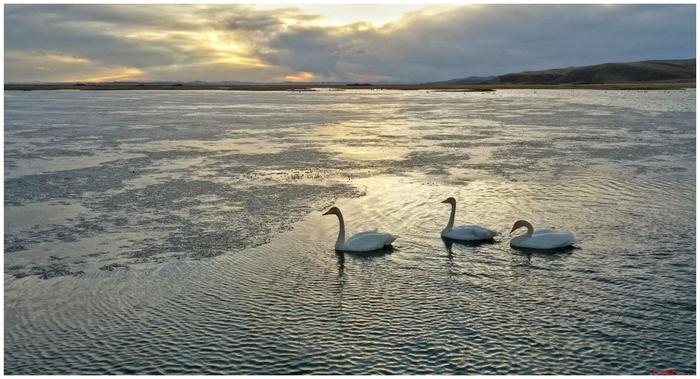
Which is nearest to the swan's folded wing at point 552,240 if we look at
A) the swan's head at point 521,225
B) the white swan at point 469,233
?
the swan's head at point 521,225

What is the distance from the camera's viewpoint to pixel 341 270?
38.0 feet

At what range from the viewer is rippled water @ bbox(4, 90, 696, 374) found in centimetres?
827

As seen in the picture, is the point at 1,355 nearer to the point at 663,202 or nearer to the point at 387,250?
the point at 387,250

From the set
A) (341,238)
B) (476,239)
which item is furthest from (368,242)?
(476,239)

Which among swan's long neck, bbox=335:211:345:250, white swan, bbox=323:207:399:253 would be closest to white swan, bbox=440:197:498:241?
white swan, bbox=323:207:399:253

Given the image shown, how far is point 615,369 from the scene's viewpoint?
7.73 meters

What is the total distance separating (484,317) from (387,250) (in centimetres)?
365

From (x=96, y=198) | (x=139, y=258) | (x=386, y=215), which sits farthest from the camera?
(x=96, y=198)

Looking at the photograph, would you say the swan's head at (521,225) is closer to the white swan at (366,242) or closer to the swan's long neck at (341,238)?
the white swan at (366,242)

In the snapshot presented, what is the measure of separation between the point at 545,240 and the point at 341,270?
425 centimetres

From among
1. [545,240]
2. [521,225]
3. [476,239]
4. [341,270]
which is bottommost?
[341,270]

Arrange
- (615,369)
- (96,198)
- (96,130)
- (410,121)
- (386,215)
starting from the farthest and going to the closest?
(410,121) < (96,130) < (96,198) < (386,215) < (615,369)

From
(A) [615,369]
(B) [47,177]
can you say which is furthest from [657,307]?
(B) [47,177]

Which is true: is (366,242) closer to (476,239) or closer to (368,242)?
(368,242)
